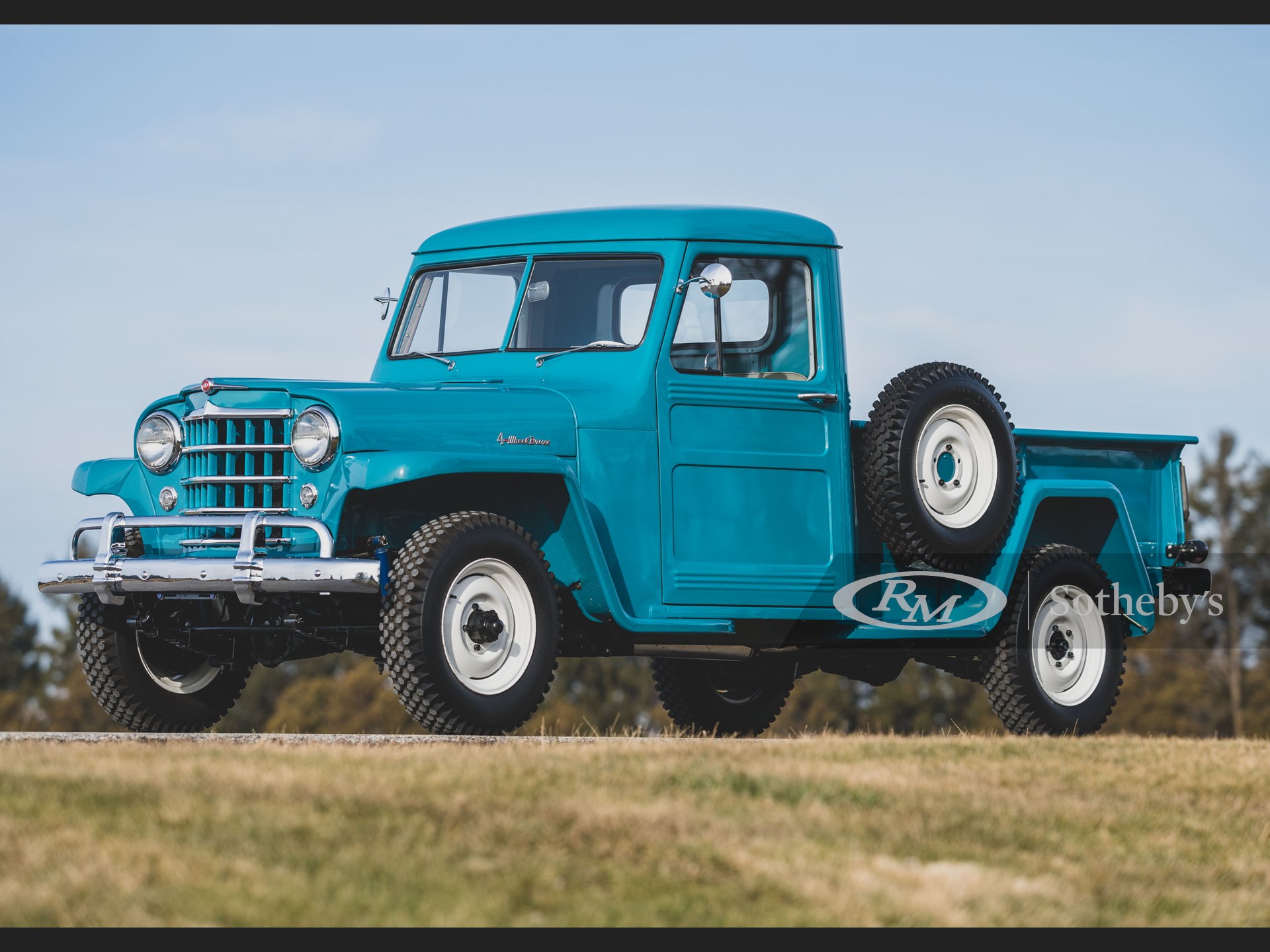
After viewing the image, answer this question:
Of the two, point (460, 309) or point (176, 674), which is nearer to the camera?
point (176, 674)

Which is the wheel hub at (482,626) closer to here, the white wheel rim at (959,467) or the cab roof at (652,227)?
the cab roof at (652,227)

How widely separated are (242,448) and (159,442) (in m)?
0.71

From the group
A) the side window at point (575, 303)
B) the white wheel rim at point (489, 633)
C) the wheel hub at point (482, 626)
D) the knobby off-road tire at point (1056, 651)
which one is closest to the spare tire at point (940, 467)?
the knobby off-road tire at point (1056, 651)

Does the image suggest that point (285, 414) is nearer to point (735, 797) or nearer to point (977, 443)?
point (735, 797)

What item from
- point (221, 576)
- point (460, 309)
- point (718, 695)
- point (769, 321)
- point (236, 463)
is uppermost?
point (460, 309)

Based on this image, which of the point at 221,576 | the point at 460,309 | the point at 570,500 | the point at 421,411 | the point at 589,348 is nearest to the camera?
the point at 221,576

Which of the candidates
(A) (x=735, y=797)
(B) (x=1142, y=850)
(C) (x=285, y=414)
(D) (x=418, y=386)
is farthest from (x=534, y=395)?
(B) (x=1142, y=850)

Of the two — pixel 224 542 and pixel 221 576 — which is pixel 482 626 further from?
pixel 224 542

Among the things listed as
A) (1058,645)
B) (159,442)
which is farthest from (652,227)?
(1058,645)

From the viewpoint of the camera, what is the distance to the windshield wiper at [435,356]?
10422 millimetres

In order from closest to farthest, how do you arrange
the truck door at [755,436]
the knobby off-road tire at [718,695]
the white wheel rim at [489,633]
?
the white wheel rim at [489,633] < the truck door at [755,436] < the knobby off-road tire at [718,695]

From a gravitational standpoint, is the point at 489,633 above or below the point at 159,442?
below

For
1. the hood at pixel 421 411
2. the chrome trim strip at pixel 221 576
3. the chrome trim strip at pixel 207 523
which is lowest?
the chrome trim strip at pixel 221 576

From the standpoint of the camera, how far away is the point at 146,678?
10375mm
